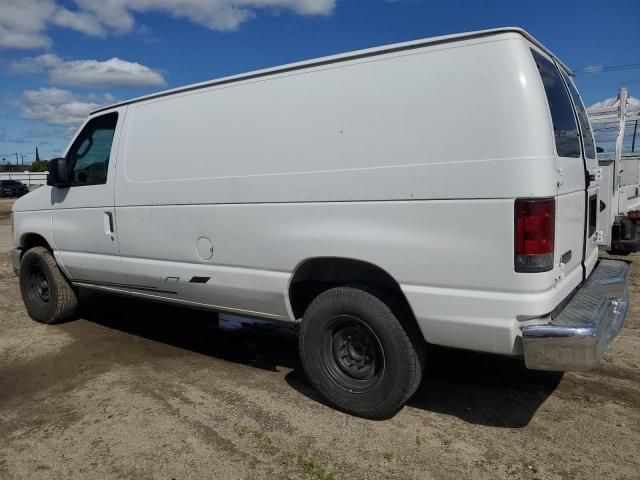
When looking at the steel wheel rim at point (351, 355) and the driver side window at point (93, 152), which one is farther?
the driver side window at point (93, 152)

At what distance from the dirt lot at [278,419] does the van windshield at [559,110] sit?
174 centimetres

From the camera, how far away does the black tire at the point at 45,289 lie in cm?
609

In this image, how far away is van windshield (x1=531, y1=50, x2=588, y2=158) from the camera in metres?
3.32

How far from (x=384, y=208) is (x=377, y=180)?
180 millimetres

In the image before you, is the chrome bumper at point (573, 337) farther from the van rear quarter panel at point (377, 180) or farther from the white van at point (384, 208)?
the van rear quarter panel at point (377, 180)

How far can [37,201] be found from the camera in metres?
6.06

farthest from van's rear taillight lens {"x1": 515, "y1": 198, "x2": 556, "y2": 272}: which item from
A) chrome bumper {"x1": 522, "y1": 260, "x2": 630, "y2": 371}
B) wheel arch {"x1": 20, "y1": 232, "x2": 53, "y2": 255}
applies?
wheel arch {"x1": 20, "y1": 232, "x2": 53, "y2": 255}

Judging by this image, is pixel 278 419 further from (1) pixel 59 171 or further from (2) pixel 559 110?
(1) pixel 59 171

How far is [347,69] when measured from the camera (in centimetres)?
362

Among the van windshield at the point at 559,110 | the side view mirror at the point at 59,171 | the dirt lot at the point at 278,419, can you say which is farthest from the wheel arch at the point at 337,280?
the side view mirror at the point at 59,171

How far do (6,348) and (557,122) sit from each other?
17.6 feet

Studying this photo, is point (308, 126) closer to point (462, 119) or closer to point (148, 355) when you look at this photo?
point (462, 119)

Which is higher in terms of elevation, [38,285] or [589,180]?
[589,180]

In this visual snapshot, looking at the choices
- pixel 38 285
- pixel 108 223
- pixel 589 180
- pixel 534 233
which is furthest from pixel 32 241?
pixel 589 180
